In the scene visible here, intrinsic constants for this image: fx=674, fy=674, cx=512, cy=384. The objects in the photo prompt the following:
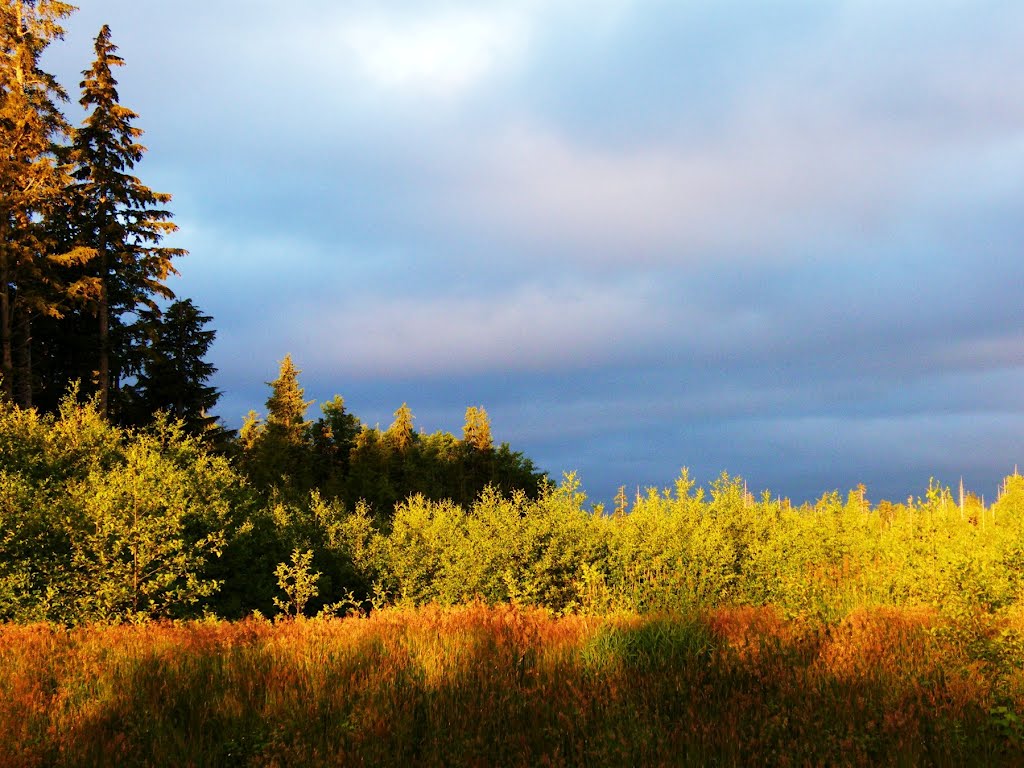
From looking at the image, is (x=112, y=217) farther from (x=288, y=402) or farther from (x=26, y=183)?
(x=288, y=402)

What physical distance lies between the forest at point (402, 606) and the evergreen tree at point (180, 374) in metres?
2.89

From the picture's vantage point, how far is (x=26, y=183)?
2561 cm

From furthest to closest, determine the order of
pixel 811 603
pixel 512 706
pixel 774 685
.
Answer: pixel 811 603 < pixel 774 685 < pixel 512 706

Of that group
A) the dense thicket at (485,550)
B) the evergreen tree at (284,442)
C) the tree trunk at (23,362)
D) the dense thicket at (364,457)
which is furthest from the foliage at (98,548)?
the evergreen tree at (284,442)

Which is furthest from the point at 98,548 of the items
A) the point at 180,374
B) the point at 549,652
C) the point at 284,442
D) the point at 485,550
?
the point at 284,442

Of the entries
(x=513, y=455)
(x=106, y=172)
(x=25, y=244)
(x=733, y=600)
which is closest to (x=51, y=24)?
(x=106, y=172)

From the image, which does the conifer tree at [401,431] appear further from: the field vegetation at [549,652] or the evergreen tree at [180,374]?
the field vegetation at [549,652]

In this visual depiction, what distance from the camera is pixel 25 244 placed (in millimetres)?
26016

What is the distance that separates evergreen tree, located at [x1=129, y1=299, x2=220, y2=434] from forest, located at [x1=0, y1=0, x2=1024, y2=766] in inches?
114

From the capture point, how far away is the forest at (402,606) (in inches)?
205

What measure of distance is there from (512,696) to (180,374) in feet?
109

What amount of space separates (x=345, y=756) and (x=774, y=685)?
393cm

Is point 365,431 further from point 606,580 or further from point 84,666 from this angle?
point 84,666

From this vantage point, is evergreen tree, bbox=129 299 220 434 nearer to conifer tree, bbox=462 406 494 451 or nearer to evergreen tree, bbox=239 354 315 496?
evergreen tree, bbox=239 354 315 496
